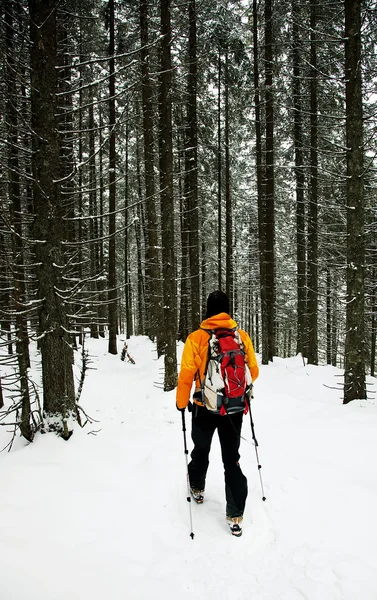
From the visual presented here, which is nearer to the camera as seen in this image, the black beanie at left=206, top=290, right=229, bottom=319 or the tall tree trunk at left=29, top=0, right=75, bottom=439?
the black beanie at left=206, top=290, right=229, bottom=319

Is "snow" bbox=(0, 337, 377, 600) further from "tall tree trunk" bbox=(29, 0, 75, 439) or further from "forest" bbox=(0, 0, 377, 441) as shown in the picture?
"forest" bbox=(0, 0, 377, 441)

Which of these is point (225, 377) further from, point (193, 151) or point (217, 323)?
point (193, 151)

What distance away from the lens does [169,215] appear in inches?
348

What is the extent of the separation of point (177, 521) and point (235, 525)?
0.62m

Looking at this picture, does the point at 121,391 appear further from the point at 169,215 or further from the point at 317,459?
the point at 317,459

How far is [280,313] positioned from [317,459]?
24.1 m

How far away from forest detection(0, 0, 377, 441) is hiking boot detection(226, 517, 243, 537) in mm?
2629

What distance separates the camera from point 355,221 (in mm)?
6750

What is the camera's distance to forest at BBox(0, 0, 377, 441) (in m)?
4.55

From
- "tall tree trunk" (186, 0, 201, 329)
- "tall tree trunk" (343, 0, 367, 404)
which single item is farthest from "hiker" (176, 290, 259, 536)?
"tall tree trunk" (186, 0, 201, 329)

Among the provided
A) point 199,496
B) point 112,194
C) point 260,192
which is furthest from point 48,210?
point 260,192

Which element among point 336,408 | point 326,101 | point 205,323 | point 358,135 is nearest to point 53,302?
point 205,323

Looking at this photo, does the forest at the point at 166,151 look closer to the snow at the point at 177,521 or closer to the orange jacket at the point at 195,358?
the snow at the point at 177,521

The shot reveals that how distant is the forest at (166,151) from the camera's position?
4551mm
